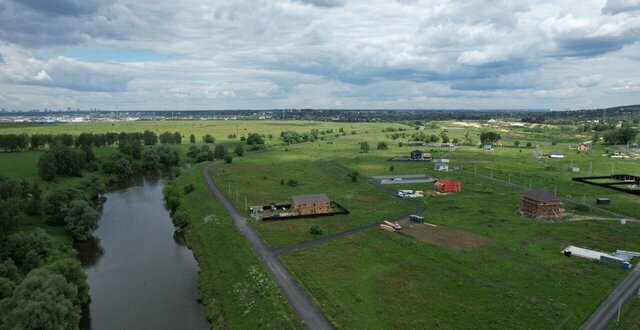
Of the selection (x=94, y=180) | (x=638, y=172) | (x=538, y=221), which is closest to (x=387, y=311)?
(x=538, y=221)

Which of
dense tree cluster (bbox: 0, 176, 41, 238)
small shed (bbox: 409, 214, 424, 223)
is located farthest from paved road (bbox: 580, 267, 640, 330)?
dense tree cluster (bbox: 0, 176, 41, 238)

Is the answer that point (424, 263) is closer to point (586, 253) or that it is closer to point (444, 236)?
point (444, 236)

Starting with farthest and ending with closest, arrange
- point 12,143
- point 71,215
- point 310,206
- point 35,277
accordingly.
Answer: point 12,143 → point 310,206 → point 71,215 → point 35,277

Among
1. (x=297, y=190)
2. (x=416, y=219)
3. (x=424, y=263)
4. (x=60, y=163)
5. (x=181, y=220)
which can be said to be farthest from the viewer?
(x=60, y=163)

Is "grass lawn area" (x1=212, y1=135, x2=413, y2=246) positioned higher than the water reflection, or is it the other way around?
"grass lawn area" (x1=212, y1=135, x2=413, y2=246)

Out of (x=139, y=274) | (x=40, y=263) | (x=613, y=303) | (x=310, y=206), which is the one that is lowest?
(x=139, y=274)

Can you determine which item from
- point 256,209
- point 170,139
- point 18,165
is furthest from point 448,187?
point 170,139

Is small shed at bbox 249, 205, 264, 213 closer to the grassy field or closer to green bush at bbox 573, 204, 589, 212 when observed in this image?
the grassy field
